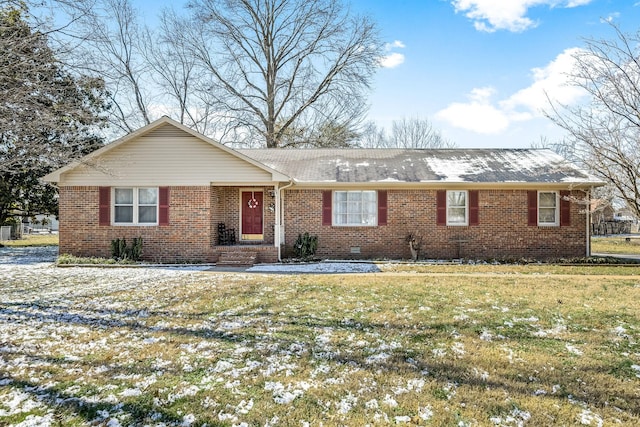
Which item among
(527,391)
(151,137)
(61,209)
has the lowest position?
(527,391)

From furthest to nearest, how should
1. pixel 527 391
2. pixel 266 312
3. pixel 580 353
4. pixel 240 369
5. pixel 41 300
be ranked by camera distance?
pixel 41 300 → pixel 266 312 → pixel 580 353 → pixel 240 369 → pixel 527 391

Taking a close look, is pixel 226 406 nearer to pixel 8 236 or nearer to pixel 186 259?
pixel 186 259

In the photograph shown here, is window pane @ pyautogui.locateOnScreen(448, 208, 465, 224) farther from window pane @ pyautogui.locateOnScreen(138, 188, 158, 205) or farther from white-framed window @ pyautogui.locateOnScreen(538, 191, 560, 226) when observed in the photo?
window pane @ pyautogui.locateOnScreen(138, 188, 158, 205)

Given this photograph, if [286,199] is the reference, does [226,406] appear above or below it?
below

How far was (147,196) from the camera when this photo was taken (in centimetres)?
A: 1317

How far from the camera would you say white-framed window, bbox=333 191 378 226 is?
1401 cm

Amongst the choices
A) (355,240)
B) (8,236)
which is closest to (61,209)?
(355,240)

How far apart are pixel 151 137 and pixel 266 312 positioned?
358 inches

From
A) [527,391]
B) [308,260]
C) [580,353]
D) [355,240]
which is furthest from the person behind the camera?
[355,240]

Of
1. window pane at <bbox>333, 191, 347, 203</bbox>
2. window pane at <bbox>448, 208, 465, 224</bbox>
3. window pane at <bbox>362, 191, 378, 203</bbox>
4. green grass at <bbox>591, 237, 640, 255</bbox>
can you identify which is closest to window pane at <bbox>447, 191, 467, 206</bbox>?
window pane at <bbox>448, 208, 465, 224</bbox>

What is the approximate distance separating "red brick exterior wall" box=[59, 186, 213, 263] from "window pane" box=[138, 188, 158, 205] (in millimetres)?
664

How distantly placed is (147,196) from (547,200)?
45.6 ft

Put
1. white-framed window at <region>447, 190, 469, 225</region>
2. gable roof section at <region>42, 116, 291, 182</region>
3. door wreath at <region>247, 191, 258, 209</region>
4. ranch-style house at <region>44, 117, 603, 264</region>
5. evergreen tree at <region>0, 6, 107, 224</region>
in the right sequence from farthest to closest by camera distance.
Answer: door wreath at <region>247, 191, 258, 209</region>
white-framed window at <region>447, 190, 469, 225</region>
ranch-style house at <region>44, 117, 603, 264</region>
gable roof section at <region>42, 116, 291, 182</region>
evergreen tree at <region>0, 6, 107, 224</region>

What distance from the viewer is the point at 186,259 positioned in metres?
12.9
